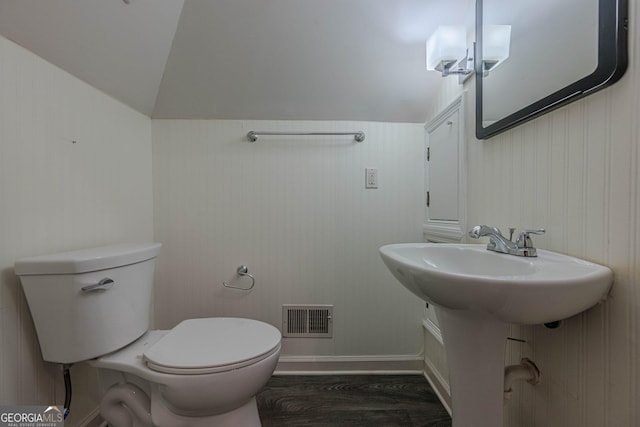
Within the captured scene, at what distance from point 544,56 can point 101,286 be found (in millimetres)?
1513

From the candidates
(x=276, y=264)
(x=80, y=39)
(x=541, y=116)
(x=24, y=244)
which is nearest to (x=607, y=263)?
(x=541, y=116)

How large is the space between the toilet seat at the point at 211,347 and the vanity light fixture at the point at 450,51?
1.27m

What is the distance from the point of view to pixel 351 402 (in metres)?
1.22

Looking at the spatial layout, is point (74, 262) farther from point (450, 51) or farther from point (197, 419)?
point (450, 51)

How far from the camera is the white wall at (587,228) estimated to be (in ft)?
1.69

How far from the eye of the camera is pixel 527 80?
77 centimetres

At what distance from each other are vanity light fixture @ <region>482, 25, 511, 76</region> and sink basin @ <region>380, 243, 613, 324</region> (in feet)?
2.26

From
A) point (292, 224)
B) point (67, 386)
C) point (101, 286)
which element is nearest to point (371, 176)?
point (292, 224)

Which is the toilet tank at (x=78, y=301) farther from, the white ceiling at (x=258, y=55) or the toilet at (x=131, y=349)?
the white ceiling at (x=258, y=55)

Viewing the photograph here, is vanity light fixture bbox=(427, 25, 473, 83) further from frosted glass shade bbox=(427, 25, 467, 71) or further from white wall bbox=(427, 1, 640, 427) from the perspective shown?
white wall bbox=(427, 1, 640, 427)

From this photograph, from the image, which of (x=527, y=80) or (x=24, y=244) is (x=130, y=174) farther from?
(x=527, y=80)

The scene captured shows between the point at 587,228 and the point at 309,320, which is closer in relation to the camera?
the point at 587,228

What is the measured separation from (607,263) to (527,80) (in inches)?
21.9

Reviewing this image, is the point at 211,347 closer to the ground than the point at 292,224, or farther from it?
closer to the ground
